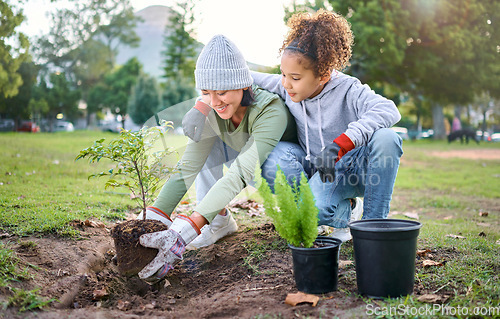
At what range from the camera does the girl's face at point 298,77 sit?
264cm

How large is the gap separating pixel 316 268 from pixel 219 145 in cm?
156

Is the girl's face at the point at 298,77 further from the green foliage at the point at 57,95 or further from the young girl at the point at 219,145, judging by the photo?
the green foliage at the point at 57,95

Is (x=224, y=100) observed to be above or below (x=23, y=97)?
below

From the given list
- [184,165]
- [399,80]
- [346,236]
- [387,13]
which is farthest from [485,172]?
[399,80]

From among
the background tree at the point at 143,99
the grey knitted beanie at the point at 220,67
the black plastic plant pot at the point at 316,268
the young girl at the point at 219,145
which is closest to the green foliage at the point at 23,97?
the young girl at the point at 219,145

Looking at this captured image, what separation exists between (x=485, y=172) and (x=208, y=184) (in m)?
8.29

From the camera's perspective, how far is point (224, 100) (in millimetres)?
2766

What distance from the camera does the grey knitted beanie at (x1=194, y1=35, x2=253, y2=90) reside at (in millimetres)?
2703

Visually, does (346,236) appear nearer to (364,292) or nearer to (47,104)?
(364,292)

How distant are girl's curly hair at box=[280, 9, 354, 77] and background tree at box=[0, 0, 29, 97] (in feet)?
13.8

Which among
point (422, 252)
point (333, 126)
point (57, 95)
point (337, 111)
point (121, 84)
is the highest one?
point (121, 84)

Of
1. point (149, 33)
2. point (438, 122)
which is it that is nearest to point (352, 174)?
point (438, 122)

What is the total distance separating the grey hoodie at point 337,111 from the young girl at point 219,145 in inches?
5.5

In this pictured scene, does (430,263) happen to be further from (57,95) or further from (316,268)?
(57,95)
